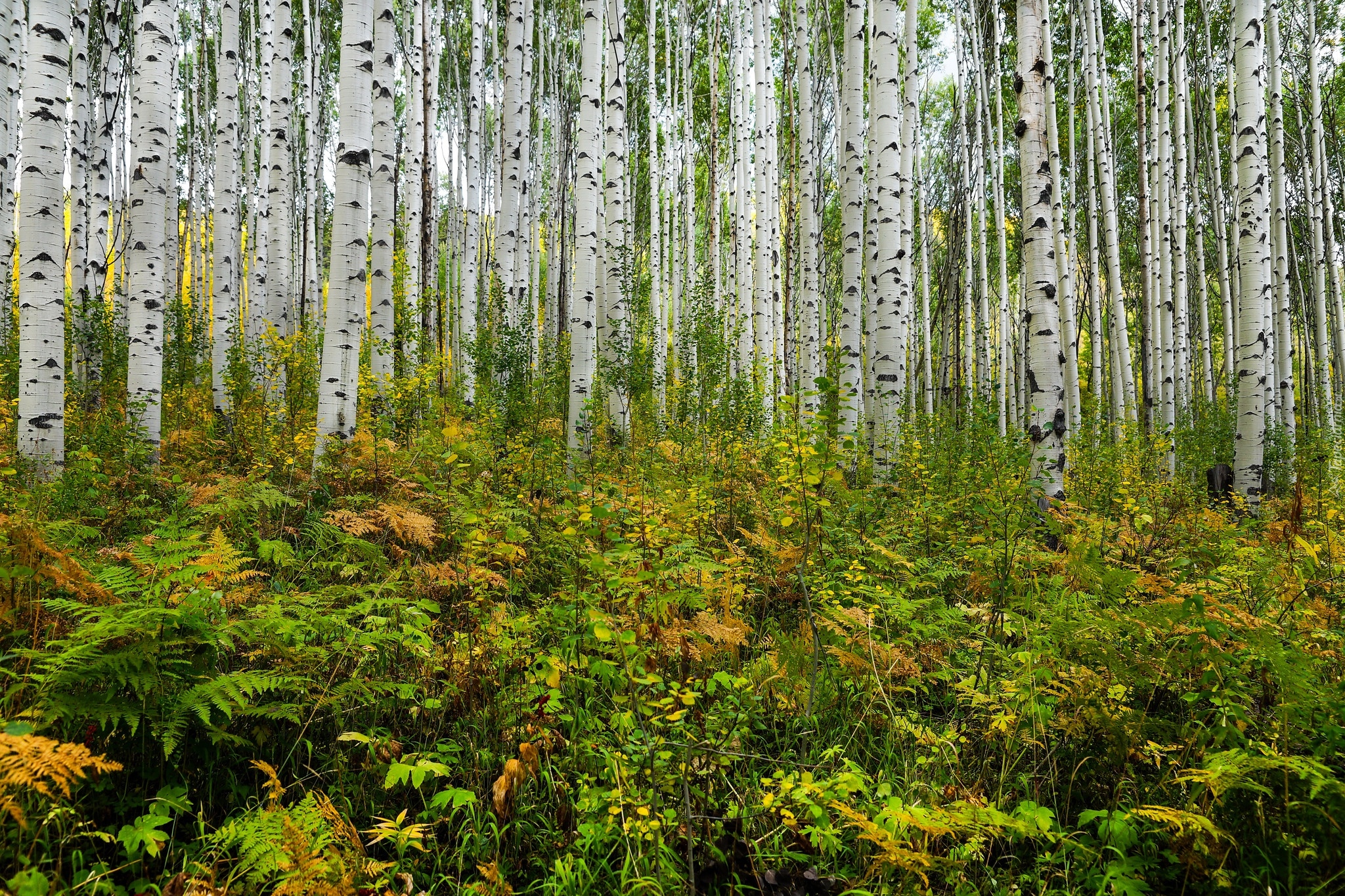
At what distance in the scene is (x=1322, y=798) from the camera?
150 centimetres

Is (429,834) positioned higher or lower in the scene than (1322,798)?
lower

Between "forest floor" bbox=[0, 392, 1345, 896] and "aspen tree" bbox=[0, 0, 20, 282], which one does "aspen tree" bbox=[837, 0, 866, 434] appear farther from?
"aspen tree" bbox=[0, 0, 20, 282]

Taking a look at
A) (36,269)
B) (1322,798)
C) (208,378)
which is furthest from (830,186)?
(1322,798)

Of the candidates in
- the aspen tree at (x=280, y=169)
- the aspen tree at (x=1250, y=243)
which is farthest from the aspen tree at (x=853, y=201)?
the aspen tree at (x=280, y=169)

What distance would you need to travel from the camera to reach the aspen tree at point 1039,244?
527 centimetres

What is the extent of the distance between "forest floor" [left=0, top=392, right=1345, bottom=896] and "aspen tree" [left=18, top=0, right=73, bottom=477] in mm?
1595

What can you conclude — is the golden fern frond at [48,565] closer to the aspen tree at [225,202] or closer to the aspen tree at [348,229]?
the aspen tree at [348,229]

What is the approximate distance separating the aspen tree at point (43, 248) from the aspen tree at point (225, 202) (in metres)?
2.18

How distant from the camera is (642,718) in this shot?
7.14 feet

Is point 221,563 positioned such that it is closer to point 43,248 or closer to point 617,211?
point 43,248

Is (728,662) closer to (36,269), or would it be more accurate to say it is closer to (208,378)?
(36,269)

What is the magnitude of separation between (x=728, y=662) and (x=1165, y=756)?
5.09 ft

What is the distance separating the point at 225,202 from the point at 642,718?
1041 centimetres

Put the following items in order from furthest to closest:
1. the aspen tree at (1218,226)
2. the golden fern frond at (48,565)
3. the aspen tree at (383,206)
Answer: the aspen tree at (1218,226)
the aspen tree at (383,206)
the golden fern frond at (48,565)
